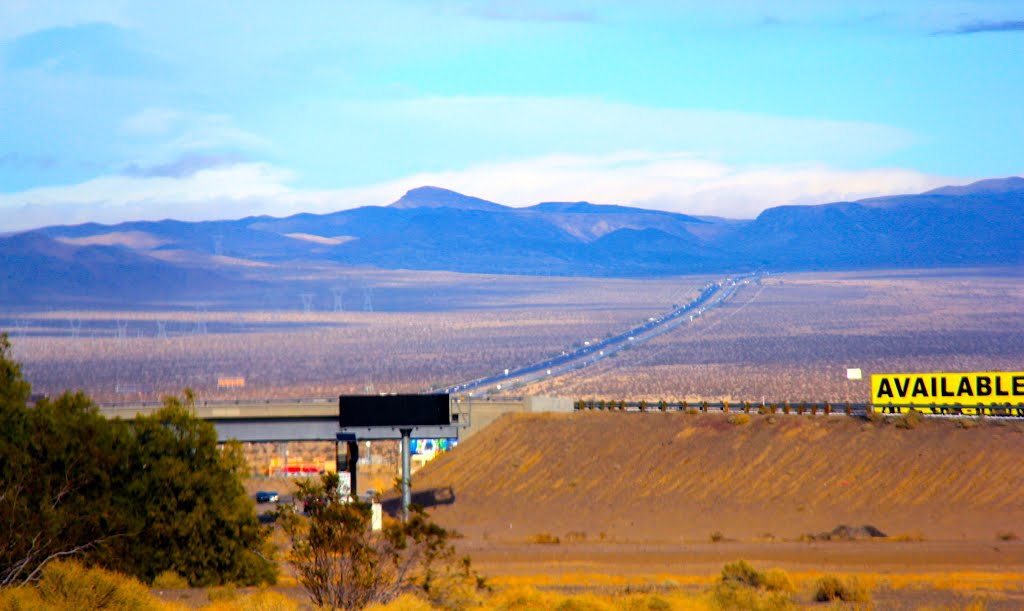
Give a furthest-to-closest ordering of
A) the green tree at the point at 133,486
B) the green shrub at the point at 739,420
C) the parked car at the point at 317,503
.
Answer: the green shrub at the point at 739,420 < the green tree at the point at 133,486 < the parked car at the point at 317,503

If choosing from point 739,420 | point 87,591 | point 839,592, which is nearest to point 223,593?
point 87,591

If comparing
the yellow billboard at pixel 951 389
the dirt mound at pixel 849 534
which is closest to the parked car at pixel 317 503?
the dirt mound at pixel 849 534

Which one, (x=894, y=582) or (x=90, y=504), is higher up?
(x=90, y=504)

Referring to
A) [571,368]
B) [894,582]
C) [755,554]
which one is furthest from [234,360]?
[894,582]

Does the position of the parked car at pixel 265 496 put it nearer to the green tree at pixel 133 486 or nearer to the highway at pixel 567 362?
the highway at pixel 567 362

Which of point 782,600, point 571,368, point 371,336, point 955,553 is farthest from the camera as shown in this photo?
point 371,336

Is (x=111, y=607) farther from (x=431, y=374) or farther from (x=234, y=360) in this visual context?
(x=234, y=360)

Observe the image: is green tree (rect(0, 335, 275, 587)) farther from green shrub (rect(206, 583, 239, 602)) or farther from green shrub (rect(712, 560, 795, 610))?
green shrub (rect(712, 560, 795, 610))
